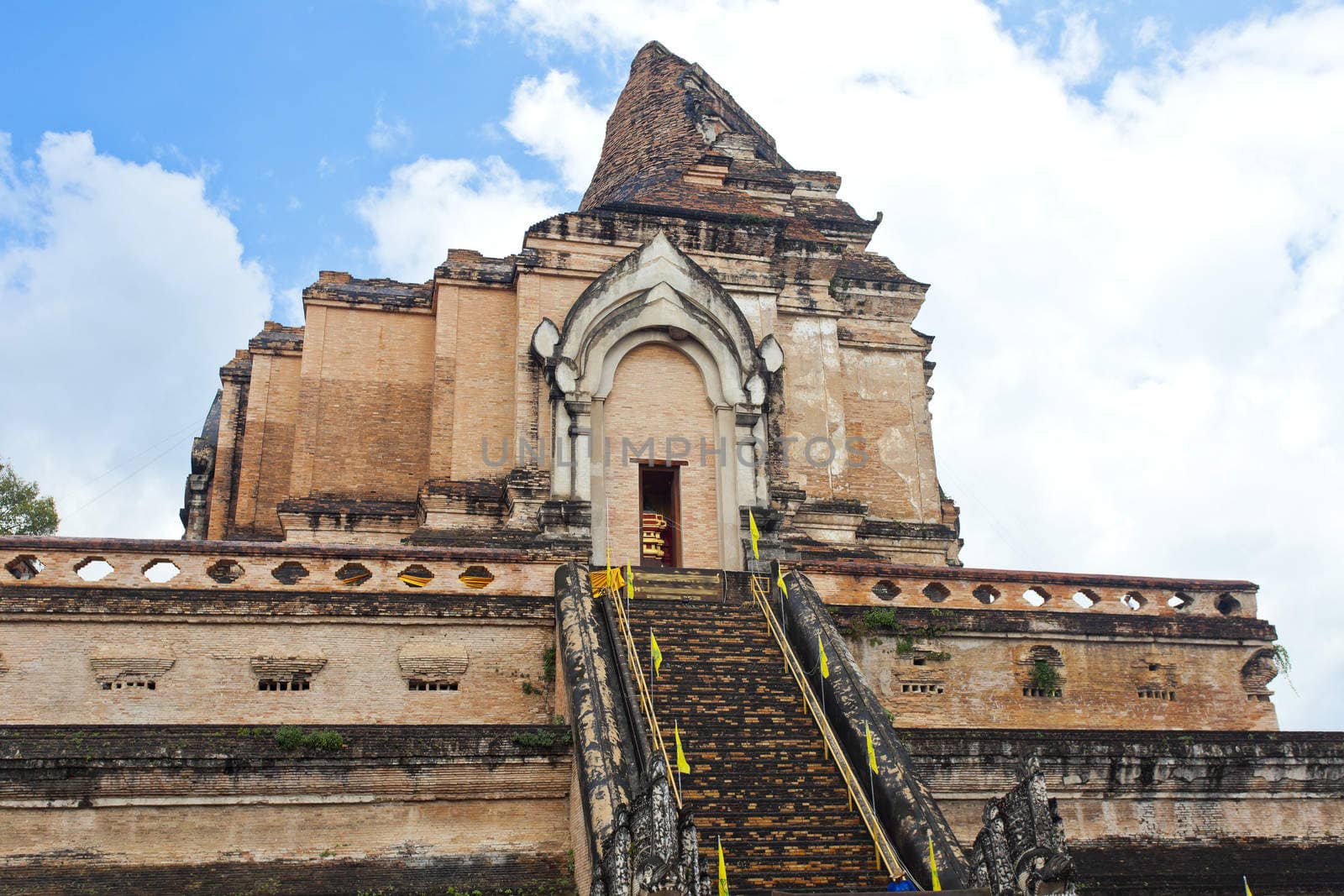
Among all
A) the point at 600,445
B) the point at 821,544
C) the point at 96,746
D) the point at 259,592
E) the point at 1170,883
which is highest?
the point at 600,445

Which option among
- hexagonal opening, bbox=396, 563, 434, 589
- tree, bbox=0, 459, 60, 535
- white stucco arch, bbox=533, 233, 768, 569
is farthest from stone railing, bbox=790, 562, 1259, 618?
tree, bbox=0, 459, 60, 535

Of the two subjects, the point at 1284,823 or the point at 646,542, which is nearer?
the point at 1284,823

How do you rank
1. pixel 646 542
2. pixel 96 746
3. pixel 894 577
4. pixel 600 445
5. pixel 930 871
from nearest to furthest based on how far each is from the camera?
pixel 930 871
pixel 96 746
pixel 894 577
pixel 600 445
pixel 646 542

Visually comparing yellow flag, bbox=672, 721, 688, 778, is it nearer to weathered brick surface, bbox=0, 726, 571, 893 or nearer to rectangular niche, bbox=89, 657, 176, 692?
weathered brick surface, bbox=0, 726, 571, 893

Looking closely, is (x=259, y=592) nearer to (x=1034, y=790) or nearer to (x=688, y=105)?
(x=1034, y=790)

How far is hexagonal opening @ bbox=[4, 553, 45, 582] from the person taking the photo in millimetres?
14797

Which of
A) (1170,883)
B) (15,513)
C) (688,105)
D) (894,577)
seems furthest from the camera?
(15,513)

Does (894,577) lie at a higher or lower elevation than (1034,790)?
higher

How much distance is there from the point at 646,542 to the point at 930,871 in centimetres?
1008

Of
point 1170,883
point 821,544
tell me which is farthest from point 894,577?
point 1170,883

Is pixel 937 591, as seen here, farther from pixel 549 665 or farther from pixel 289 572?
pixel 289 572

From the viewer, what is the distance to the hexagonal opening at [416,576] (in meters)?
15.8

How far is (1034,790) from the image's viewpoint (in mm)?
9422

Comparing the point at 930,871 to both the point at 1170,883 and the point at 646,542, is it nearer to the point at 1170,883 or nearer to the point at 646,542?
the point at 1170,883
